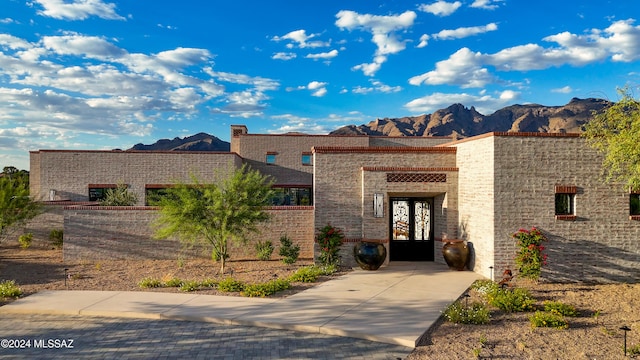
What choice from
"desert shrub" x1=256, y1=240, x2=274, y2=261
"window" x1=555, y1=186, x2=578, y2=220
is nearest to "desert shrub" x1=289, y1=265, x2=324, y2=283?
"desert shrub" x1=256, y1=240, x2=274, y2=261

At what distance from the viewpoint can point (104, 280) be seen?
13547 millimetres

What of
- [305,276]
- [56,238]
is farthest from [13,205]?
[305,276]

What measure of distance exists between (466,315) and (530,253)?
4611 mm

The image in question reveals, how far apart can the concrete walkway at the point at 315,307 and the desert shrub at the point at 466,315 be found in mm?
368

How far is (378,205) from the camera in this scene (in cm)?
1512

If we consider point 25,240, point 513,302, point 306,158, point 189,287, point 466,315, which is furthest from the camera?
point 306,158

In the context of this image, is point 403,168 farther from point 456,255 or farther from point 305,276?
point 305,276

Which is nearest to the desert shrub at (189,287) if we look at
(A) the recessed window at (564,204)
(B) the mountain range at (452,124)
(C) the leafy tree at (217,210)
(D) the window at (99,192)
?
(C) the leafy tree at (217,210)

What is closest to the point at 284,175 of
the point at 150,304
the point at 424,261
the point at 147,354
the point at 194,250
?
the point at 194,250

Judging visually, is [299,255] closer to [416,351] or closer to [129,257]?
[129,257]

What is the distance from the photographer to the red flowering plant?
1255 cm

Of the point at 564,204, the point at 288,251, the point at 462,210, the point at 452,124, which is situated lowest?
the point at 288,251

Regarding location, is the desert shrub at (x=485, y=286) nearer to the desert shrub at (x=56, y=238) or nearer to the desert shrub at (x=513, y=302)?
the desert shrub at (x=513, y=302)

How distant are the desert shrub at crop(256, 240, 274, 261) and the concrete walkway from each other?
169 inches
